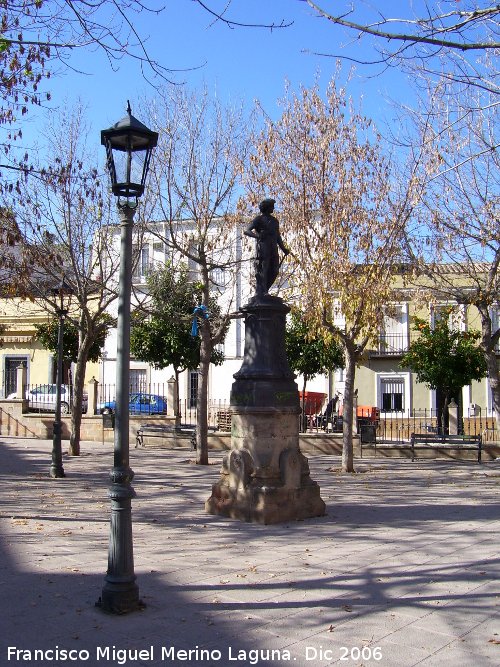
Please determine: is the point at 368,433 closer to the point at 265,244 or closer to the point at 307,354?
the point at 307,354

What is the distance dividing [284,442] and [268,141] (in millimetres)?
8026

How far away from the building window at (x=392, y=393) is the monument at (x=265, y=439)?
83.6ft

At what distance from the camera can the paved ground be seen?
4.47 meters

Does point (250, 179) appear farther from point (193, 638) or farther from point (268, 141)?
point (193, 638)

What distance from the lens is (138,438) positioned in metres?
21.4

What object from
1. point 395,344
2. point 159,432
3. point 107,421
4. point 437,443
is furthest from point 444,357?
point 107,421

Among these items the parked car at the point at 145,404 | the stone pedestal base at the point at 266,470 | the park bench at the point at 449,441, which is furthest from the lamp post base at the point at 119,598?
the parked car at the point at 145,404

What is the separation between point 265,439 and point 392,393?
26432mm

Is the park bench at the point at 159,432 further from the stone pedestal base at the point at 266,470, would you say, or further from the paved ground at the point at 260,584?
the stone pedestal base at the point at 266,470

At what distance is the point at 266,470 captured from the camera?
29.3 ft

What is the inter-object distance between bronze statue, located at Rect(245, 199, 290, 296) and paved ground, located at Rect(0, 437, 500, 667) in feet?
11.1

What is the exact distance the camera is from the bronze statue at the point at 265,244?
31.9 feet

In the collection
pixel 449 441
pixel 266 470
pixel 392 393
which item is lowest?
pixel 449 441

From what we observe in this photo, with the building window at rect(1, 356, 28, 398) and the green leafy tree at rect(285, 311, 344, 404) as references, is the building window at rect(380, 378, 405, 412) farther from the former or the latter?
the building window at rect(1, 356, 28, 398)
